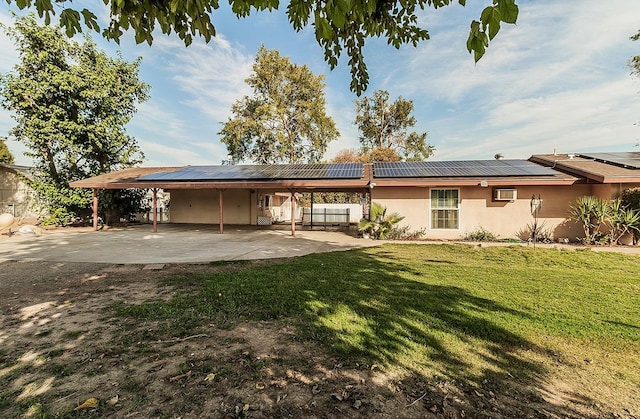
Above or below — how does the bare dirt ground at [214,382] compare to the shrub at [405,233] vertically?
below

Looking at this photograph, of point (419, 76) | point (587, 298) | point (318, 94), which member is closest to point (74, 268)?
point (587, 298)

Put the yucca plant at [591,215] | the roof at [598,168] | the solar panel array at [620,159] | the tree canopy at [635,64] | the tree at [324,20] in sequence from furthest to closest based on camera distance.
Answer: the tree canopy at [635,64] → the solar panel array at [620,159] → the yucca plant at [591,215] → the roof at [598,168] → the tree at [324,20]

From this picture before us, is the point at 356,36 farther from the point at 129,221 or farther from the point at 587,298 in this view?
the point at 129,221

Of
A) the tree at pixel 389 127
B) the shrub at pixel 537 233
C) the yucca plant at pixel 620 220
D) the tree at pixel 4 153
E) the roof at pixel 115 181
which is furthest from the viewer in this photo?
the tree at pixel 389 127

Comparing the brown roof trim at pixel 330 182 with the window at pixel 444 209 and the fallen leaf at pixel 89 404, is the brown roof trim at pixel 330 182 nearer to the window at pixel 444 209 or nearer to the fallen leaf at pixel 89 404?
the window at pixel 444 209

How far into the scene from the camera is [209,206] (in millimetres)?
18750

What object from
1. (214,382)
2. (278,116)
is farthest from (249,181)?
(278,116)

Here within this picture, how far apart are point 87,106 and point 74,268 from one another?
13.9 metres

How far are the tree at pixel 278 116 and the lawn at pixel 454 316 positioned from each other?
843 inches

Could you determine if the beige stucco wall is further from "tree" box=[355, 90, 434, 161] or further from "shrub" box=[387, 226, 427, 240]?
"tree" box=[355, 90, 434, 161]

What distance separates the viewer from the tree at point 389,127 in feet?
102

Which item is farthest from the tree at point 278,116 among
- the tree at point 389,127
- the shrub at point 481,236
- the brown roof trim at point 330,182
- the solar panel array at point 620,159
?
the solar panel array at point 620,159

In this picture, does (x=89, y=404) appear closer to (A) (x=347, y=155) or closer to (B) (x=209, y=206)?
(B) (x=209, y=206)

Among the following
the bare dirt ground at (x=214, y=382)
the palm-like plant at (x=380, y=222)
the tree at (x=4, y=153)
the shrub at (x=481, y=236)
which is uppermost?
the tree at (x=4, y=153)
